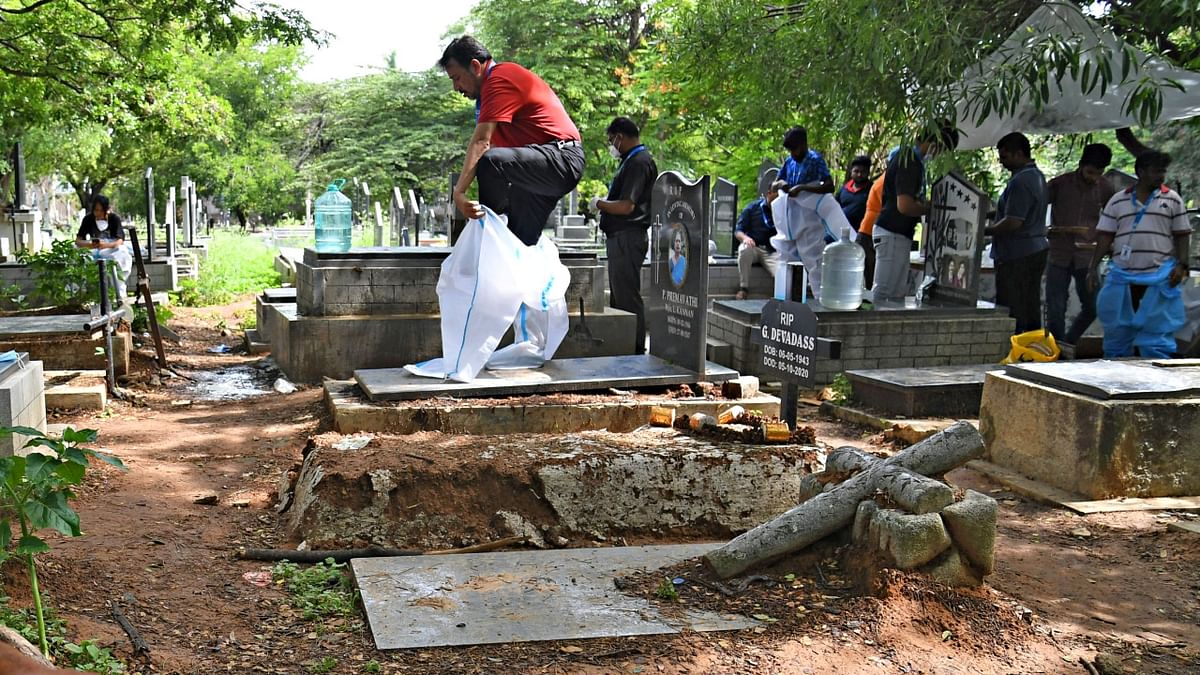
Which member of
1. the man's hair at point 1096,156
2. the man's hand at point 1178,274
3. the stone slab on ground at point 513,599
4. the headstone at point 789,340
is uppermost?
the man's hair at point 1096,156

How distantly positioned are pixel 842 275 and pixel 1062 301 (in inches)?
86.6

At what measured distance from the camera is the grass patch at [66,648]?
3.33m

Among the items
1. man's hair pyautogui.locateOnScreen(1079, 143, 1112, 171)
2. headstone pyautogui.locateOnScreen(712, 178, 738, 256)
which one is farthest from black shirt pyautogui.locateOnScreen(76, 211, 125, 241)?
man's hair pyautogui.locateOnScreen(1079, 143, 1112, 171)

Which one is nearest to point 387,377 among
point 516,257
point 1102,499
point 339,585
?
point 516,257

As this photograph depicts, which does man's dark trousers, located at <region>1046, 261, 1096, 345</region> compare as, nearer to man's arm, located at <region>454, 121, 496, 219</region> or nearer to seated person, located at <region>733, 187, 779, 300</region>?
seated person, located at <region>733, 187, 779, 300</region>

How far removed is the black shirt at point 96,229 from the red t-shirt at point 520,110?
9.29 metres

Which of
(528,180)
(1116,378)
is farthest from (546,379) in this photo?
(1116,378)

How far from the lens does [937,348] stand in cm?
988

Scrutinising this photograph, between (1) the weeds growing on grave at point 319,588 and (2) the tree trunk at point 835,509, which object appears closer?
(1) the weeds growing on grave at point 319,588

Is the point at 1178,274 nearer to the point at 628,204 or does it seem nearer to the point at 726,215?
the point at 628,204

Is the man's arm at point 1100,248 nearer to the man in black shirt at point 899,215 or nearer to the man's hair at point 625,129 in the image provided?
the man in black shirt at point 899,215

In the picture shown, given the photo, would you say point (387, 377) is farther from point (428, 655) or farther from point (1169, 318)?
point (1169, 318)

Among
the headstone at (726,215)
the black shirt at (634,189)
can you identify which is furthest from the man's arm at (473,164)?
the headstone at (726,215)

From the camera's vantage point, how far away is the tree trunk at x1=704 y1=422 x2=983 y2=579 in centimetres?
427
